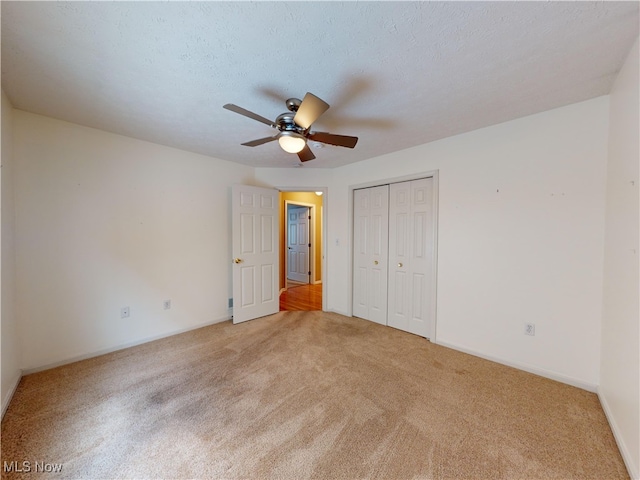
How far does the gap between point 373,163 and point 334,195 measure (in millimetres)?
780

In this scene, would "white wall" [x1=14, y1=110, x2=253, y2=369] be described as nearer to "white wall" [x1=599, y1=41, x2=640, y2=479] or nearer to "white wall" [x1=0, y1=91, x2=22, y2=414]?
"white wall" [x1=0, y1=91, x2=22, y2=414]

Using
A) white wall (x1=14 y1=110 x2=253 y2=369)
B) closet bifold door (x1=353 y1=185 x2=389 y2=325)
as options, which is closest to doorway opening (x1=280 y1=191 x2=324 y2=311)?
closet bifold door (x1=353 y1=185 x2=389 y2=325)

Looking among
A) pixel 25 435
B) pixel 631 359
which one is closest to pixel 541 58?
pixel 631 359

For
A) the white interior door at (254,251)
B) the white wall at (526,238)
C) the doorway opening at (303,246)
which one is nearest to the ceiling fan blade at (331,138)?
the white wall at (526,238)

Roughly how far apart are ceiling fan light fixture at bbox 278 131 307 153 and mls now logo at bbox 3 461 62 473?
2340mm

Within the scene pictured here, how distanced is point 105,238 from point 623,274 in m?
4.32

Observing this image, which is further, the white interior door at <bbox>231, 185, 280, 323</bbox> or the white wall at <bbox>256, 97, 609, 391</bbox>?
the white interior door at <bbox>231, 185, 280, 323</bbox>

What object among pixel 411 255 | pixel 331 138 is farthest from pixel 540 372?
pixel 331 138

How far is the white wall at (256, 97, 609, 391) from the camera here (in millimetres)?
1979

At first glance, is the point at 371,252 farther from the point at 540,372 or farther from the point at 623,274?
the point at 623,274

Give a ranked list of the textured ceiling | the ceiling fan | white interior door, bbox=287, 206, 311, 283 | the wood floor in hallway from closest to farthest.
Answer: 1. the textured ceiling
2. the ceiling fan
3. the wood floor in hallway
4. white interior door, bbox=287, 206, 311, 283

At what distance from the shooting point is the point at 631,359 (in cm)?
140

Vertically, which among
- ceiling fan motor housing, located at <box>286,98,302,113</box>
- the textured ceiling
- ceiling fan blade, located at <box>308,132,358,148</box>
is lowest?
ceiling fan blade, located at <box>308,132,358,148</box>

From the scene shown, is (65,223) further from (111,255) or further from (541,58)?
(541,58)
